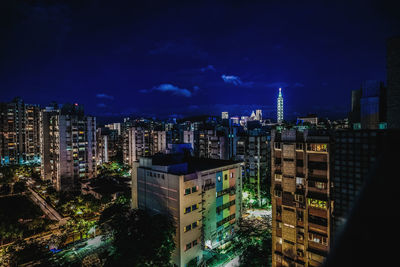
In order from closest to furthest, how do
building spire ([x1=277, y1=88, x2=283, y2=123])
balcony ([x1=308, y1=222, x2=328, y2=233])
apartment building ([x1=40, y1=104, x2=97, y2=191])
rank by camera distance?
balcony ([x1=308, y1=222, x2=328, y2=233])
apartment building ([x1=40, y1=104, x2=97, y2=191])
building spire ([x1=277, y1=88, x2=283, y2=123])

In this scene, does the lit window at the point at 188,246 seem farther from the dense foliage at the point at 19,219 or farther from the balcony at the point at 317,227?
the dense foliage at the point at 19,219

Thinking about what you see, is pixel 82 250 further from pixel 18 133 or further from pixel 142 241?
pixel 18 133

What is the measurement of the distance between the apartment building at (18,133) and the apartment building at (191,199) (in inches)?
3116

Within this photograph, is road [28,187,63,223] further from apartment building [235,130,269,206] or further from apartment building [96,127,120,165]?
apartment building [235,130,269,206]

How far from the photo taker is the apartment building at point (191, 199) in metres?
24.7

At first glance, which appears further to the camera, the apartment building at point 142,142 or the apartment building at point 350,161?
the apartment building at point 142,142

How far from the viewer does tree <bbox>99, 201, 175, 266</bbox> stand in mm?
20078

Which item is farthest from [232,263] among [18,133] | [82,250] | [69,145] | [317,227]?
[18,133]

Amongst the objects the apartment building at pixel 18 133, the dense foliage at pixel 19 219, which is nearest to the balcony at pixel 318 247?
the dense foliage at pixel 19 219

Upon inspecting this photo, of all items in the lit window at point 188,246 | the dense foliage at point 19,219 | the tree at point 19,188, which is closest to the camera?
the lit window at point 188,246

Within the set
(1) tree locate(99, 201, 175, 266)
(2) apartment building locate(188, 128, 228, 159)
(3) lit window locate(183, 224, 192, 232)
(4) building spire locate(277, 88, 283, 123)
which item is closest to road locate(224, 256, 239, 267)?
(3) lit window locate(183, 224, 192, 232)

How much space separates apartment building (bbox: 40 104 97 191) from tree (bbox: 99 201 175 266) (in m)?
35.8

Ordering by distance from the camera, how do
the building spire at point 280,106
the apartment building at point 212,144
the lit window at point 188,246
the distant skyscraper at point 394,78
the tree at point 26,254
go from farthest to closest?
the building spire at point 280,106, the apartment building at point 212,144, the lit window at point 188,246, the tree at point 26,254, the distant skyscraper at point 394,78

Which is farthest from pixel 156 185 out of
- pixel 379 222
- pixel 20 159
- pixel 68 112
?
pixel 20 159
